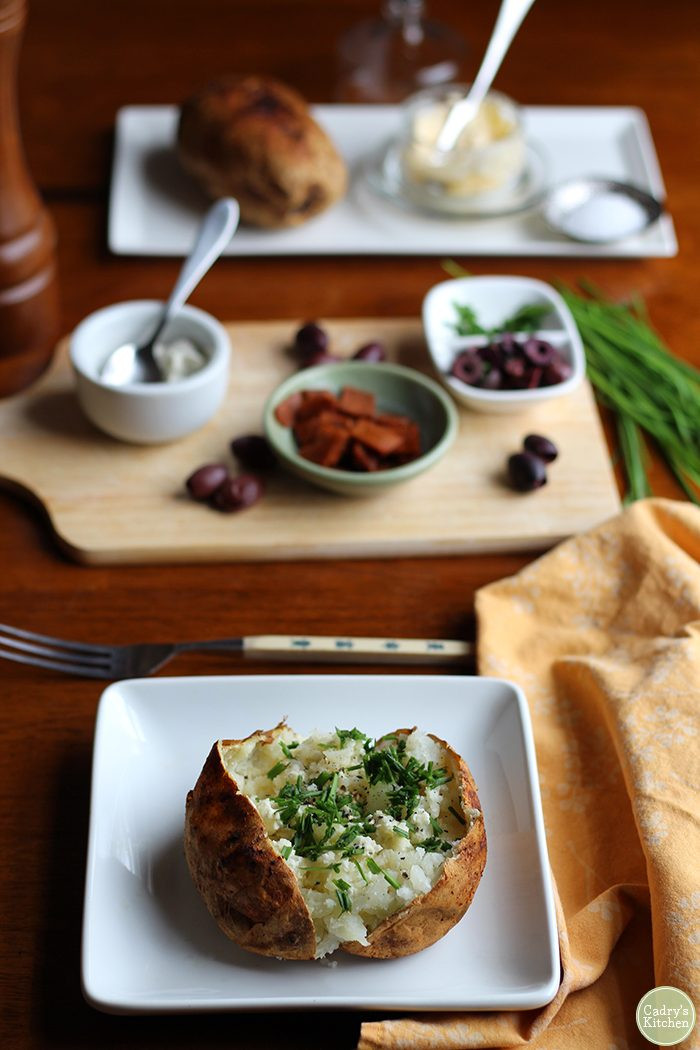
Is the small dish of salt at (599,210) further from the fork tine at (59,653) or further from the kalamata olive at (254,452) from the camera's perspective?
the fork tine at (59,653)

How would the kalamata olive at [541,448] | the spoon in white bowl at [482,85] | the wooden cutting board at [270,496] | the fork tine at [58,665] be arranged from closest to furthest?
the fork tine at [58,665], the wooden cutting board at [270,496], the kalamata olive at [541,448], the spoon in white bowl at [482,85]

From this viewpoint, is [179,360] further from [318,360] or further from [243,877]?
[243,877]

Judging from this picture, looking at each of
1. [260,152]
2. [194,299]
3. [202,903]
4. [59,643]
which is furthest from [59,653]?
[260,152]

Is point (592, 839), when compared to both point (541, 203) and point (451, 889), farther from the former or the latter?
point (541, 203)

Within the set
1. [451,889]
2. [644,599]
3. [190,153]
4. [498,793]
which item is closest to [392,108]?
[190,153]

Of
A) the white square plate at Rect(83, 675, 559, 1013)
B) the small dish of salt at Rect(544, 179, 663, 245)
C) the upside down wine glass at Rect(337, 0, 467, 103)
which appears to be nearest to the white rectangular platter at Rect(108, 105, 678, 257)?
the small dish of salt at Rect(544, 179, 663, 245)

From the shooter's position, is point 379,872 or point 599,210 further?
point 599,210

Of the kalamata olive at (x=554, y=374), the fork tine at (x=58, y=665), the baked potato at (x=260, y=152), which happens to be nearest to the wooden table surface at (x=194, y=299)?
the fork tine at (x=58, y=665)
